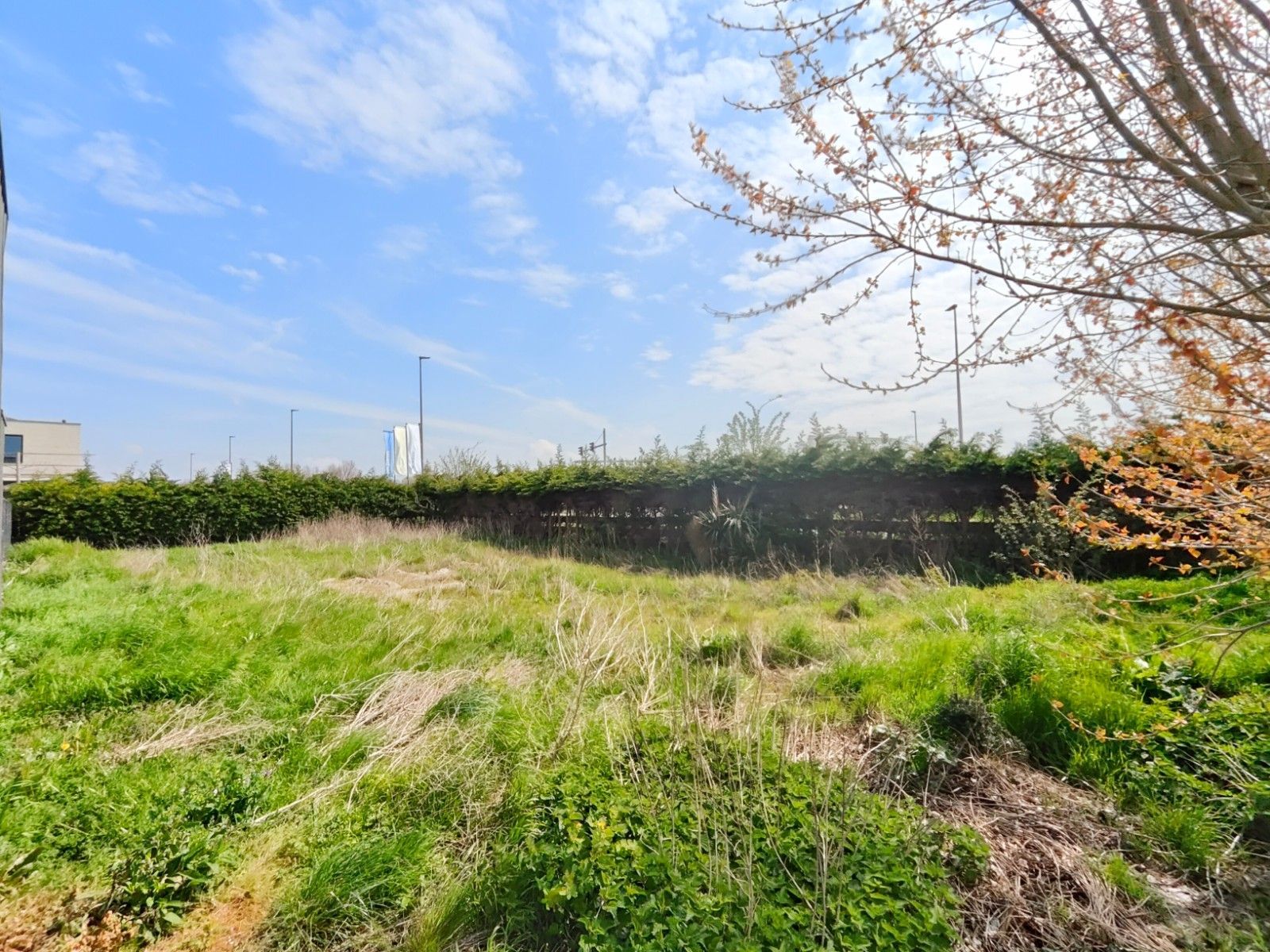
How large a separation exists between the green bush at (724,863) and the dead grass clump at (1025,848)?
179 millimetres

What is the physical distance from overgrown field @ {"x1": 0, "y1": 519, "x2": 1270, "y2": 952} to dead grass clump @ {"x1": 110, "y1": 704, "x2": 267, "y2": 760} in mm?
18

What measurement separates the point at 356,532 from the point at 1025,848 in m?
12.7

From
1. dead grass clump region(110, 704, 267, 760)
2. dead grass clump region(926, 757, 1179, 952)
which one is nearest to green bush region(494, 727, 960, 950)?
dead grass clump region(926, 757, 1179, 952)

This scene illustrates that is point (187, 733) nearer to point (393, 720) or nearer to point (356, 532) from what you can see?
point (393, 720)

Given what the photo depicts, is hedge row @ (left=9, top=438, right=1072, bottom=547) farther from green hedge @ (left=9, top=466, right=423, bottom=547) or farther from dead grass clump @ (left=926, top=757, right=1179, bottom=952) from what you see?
dead grass clump @ (left=926, top=757, right=1179, bottom=952)

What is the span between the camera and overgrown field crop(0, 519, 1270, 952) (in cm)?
186

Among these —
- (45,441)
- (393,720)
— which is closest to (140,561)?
(393,720)

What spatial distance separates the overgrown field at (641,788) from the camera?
1.86 meters

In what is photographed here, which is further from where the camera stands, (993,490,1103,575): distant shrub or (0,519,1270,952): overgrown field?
(993,490,1103,575): distant shrub

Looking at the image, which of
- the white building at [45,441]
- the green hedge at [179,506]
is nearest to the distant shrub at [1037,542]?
the green hedge at [179,506]

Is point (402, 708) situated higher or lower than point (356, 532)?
lower

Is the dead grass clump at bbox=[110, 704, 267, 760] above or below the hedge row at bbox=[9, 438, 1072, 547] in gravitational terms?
below

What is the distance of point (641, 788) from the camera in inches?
91.5

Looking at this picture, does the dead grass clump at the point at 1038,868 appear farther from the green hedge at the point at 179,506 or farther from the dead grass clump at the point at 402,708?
the green hedge at the point at 179,506
